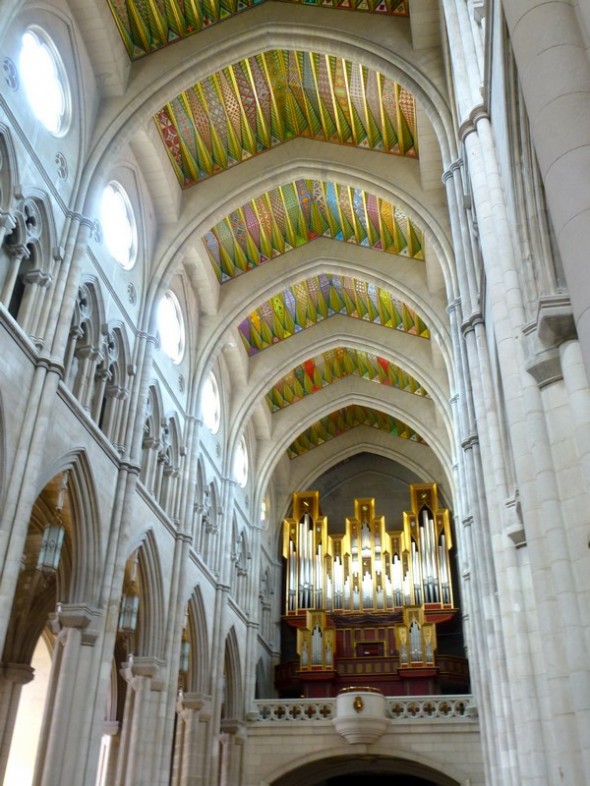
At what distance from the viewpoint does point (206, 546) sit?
2100 centimetres

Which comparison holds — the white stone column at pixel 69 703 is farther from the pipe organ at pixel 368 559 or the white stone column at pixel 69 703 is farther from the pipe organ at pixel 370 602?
the pipe organ at pixel 368 559

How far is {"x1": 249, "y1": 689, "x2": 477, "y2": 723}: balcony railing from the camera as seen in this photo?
69.0ft

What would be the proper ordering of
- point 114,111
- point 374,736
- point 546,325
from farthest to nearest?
point 374,736
point 114,111
point 546,325

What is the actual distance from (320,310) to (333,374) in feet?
10.7

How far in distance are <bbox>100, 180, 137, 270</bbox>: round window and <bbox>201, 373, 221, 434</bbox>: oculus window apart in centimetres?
539

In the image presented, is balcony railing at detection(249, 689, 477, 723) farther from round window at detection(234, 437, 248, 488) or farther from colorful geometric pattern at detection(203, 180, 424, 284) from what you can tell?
colorful geometric pattern at detection(203, 180, 424, 284)

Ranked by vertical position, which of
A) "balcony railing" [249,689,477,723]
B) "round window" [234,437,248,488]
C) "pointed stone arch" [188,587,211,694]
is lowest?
"balcony railing" [249,689,477,723]

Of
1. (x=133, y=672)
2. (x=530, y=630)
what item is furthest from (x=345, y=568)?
(x=530, y=630)

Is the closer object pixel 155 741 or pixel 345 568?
pixel 155 741

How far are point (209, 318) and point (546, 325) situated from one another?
15866mm

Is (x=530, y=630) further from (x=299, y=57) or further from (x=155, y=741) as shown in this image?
(x=299, y=57)

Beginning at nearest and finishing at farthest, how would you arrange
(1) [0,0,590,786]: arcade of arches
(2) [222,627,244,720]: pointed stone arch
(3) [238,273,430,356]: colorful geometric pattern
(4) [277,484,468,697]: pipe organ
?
1. (1) [0,0,590,786]: arcade of arches
2. (2) [222,627,244,720]: pointed stone arch
3. (3) [238,273,430,356]: colorful geometric pattern
4. (4) [277,484,468,697]: pipe organ

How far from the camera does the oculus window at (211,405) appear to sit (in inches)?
874

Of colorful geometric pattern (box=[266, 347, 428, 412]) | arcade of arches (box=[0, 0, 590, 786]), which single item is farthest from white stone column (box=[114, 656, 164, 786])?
colorful geometric pattern (box=[266, 347, 428, 412])
